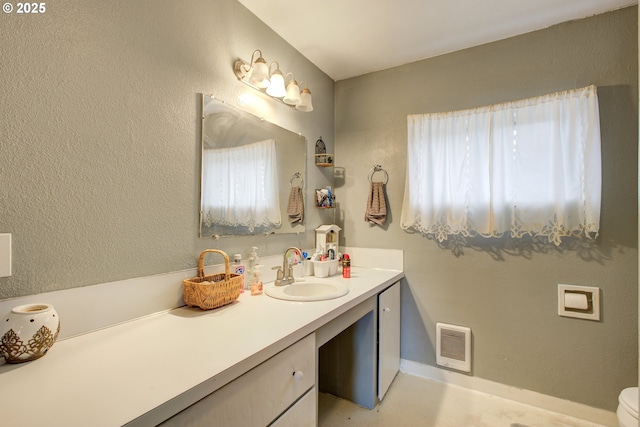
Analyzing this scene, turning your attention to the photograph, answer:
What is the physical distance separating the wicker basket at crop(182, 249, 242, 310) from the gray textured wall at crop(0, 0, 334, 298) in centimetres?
8

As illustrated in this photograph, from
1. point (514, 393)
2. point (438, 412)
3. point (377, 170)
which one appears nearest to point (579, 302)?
point (514, 393)

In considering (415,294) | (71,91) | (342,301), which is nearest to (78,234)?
(71,91)

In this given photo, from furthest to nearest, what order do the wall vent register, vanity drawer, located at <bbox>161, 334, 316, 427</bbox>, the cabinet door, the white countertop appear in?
the wall vent register
the cabinet door
vanity drawer, located at <bbox>161, 334, 316, 427</bbox>
the white countertop

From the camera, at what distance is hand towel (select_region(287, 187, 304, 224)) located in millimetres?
1900

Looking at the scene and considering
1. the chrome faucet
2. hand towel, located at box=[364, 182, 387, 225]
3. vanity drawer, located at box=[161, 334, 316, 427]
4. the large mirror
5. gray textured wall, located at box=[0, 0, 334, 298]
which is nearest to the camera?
vanity drawer, located at box=[161, 334, 316, 427]

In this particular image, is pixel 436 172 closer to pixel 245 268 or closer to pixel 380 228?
pixel 380 228

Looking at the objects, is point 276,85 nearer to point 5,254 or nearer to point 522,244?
point 5,254

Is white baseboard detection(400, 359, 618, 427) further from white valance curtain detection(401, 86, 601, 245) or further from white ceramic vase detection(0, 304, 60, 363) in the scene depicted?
white ceramic vase detection(0, 304, 60, 363)

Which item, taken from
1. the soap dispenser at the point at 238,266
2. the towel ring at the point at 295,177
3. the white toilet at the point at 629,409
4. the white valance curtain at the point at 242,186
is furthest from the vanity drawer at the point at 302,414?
the white toilet at the point at 629,409

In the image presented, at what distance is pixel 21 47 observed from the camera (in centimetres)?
83

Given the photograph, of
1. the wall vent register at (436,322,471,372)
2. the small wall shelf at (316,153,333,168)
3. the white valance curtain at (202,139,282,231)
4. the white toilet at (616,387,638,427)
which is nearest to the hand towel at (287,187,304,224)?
the white valance curtain at (202,139,282,231)

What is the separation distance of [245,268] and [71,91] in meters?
0.98

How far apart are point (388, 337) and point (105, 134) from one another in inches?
70.3

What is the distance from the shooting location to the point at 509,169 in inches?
67.6
